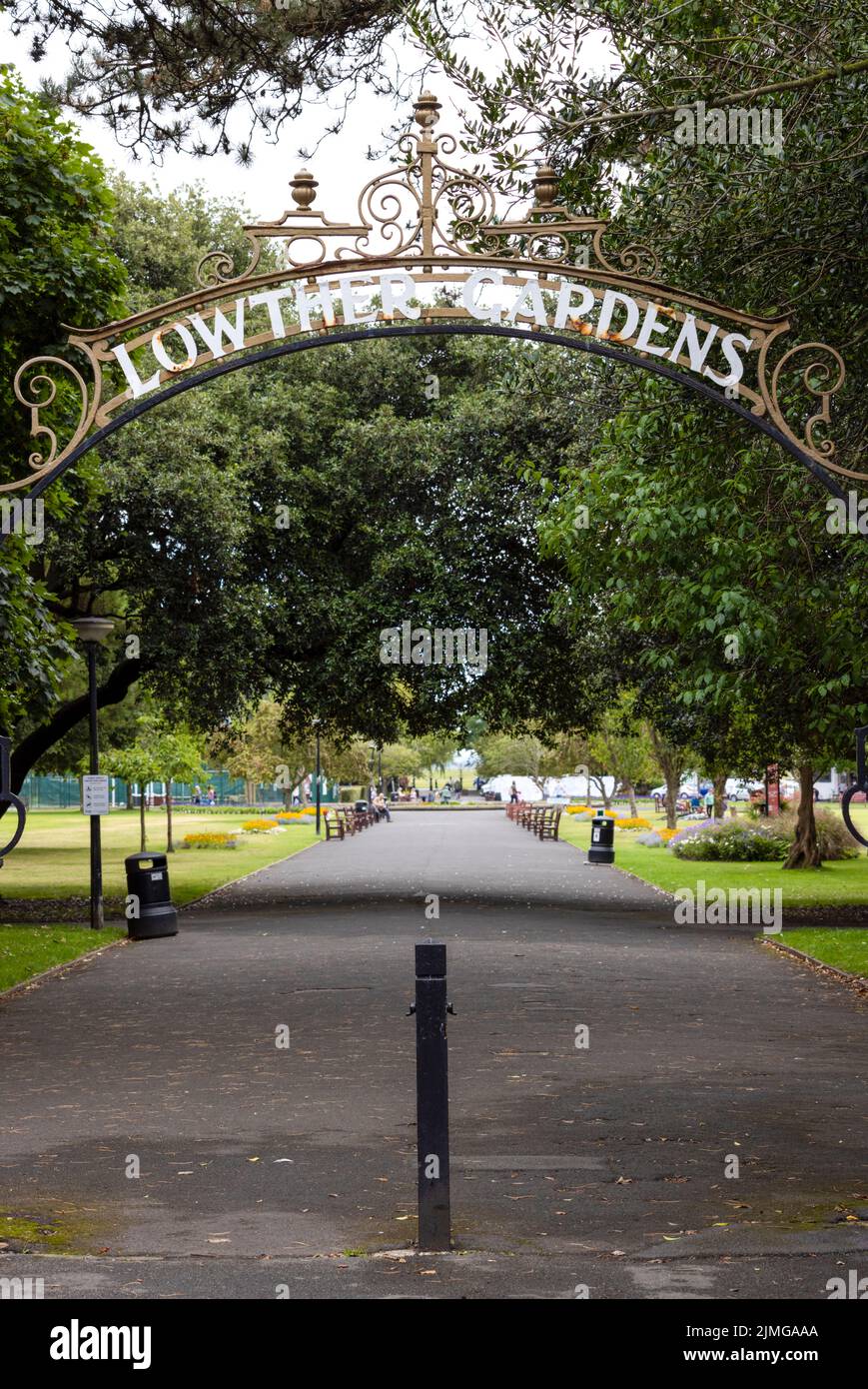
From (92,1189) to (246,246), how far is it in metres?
23.6

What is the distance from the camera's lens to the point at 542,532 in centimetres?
1781

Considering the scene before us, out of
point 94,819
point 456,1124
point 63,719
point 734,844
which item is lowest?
point 734,844

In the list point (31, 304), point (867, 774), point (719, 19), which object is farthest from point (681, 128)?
point (31, 304)

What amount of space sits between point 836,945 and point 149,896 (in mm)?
8479

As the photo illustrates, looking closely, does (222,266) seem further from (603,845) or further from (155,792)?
(155,792)

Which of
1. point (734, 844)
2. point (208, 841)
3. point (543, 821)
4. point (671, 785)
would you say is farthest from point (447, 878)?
point (543, 821)

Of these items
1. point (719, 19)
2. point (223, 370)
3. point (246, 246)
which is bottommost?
point (223, 370)

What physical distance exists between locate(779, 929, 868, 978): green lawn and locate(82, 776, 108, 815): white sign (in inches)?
347

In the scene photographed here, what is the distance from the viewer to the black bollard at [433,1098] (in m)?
6.40

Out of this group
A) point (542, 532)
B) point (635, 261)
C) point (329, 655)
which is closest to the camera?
point (635, 261)

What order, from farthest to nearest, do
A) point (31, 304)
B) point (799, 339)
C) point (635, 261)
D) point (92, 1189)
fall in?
point (31, 304) → point (799, 339) → point (635, 261) → point (92, 1189)

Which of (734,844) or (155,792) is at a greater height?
(734,844)

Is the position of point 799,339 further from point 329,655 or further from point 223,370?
point 329,655

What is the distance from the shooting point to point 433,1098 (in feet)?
21.6
